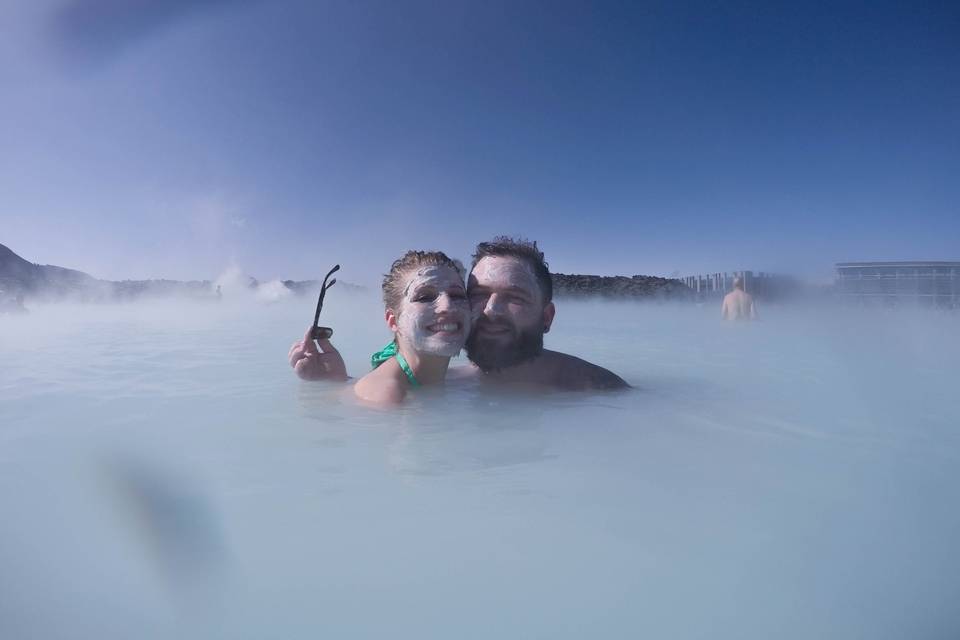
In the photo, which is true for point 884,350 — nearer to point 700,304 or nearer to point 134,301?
point 700,304

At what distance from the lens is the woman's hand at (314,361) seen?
14.2ft

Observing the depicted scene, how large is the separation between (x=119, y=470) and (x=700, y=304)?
27.1 metres

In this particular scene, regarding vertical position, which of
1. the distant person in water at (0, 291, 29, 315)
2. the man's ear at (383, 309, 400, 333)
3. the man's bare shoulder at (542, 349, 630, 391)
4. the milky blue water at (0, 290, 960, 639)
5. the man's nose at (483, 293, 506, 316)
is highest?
the distant person in water at (0, 291, 29, 315)

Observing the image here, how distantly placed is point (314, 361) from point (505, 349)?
6.42 ft

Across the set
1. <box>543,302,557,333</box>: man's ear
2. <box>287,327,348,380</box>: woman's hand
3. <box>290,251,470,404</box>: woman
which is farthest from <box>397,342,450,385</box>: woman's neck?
→ <box>287,327,348,380</box>: woman's hand

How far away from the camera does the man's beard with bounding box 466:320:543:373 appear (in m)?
3.58

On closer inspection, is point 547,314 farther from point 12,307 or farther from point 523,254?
point 12,307

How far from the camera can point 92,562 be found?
153cm

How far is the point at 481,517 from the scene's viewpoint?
5.84ft

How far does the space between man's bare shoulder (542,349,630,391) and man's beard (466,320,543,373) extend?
0.22 metres

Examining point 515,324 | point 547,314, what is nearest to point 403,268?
point 515,324

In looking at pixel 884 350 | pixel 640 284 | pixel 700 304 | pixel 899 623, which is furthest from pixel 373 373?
pixel 640 284

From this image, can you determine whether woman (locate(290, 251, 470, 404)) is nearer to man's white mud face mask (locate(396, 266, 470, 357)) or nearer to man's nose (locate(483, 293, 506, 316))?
man's white mud face mask (locate(396, 266, 470, 357))

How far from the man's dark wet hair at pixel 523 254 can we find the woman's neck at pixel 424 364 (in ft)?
2.72
